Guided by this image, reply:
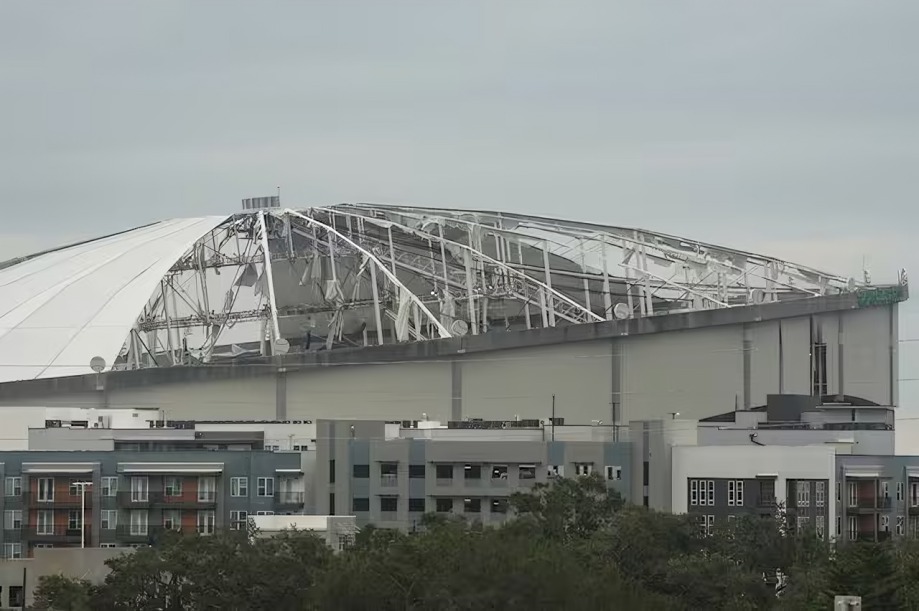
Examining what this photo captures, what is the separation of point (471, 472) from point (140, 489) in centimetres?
1212

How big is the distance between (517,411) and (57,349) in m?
20.0

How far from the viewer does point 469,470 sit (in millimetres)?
96875

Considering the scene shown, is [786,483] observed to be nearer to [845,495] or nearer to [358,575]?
[845,495]

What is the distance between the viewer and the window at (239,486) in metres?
96.4

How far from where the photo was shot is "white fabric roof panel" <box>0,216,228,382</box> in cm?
11106

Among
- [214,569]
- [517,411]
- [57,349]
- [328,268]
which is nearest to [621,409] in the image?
[517,411]

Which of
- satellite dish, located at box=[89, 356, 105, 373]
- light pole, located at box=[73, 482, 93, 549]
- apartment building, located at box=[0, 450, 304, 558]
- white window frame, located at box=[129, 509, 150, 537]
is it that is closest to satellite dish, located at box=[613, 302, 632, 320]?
satellite dish, located at box=[89, 356, 105, 373]

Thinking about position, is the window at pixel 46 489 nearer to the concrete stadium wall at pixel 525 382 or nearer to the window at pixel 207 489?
the window at pixel 207 489

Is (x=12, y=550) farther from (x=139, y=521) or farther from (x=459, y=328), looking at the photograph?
(x=459, y=328)

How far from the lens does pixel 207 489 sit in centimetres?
9631

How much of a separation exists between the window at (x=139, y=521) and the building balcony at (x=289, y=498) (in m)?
4.91

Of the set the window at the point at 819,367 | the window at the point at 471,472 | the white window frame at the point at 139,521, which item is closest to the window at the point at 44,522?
the white window frame at the point at 139,521

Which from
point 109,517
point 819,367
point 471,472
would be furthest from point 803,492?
point 819,367

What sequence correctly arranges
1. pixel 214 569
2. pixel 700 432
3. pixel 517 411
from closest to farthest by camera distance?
pixel 214 569 < pixel 700 432 < pixel 517 411
